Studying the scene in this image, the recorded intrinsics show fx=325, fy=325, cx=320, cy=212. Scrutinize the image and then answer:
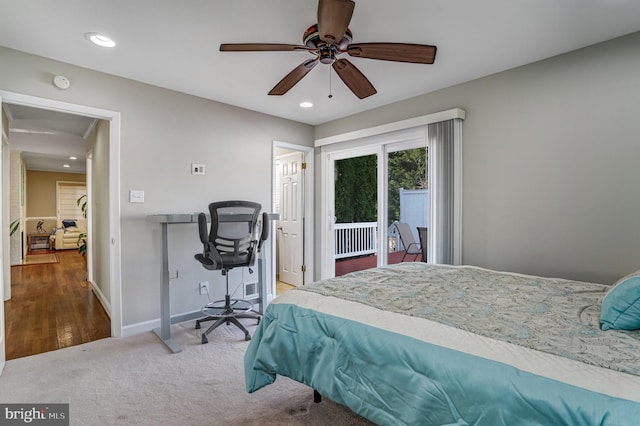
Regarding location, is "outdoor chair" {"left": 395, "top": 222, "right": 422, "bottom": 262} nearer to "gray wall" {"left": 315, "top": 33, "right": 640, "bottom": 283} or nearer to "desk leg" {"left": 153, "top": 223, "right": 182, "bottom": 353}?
"gray wall" {"left": 315, "top": 33, "right": 640, "bottom": 283}

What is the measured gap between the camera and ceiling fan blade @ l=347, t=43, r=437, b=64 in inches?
76.3

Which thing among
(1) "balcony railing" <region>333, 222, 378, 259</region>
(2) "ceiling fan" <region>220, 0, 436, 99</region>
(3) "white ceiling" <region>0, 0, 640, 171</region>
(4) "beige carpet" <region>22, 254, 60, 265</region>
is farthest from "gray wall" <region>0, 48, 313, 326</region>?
(4) "beige carpet" <region>22, 254, 60, 265</region>

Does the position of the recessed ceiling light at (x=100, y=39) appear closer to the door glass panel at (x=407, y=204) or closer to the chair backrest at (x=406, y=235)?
the door glass panel at (x=407, y=204)

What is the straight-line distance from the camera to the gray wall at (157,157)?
277 cm

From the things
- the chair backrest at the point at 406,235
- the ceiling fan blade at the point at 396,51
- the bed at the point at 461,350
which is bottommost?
the bed at the point at 461,350

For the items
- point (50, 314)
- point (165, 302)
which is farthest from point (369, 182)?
point (50, 314)

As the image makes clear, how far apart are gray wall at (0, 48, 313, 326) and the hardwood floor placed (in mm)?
601

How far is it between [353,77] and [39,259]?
8.61m

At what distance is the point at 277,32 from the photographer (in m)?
2.24

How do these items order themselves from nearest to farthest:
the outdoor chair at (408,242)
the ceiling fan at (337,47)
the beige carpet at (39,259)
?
the ceiling fan at (337,47) < the outdoor chair at (408,242) < the beige carpet at (39,259)

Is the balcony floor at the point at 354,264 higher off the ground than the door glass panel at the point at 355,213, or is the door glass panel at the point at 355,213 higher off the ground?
the door glass panel at the point at 355,213

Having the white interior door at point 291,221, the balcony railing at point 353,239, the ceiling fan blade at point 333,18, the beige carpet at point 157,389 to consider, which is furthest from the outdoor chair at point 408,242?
the ceiling fan blade at point 333,18

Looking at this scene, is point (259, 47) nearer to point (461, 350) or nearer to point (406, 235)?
point (461, 350)

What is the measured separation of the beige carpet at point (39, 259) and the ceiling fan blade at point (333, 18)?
8146 mm
